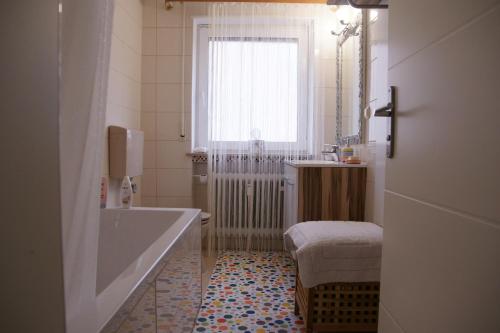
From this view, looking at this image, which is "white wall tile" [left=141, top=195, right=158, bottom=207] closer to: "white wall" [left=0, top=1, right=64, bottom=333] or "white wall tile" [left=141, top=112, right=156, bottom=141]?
"white wall tile" [left=141, top=112, right=156, bottom=141]

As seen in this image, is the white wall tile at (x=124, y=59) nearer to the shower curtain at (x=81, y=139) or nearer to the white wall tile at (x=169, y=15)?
the white wall tile at (x=169, y=15)

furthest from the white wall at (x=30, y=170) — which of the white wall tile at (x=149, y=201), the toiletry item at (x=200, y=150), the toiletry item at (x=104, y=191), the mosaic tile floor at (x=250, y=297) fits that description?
the white wall tile at (x=149, y=201)

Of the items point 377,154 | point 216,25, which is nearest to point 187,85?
point 216,25

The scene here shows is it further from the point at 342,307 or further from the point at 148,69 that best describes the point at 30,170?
the point at 148,69

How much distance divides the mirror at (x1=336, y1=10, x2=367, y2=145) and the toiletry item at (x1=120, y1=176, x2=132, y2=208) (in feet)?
5.76

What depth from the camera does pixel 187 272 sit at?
4.60 ft

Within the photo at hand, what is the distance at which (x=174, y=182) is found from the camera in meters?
2.98

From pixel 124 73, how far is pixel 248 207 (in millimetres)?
1573

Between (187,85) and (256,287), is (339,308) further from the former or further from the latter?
(187,85)

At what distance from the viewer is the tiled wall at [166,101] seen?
9.52 feet

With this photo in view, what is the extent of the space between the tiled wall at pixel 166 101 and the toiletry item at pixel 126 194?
2.19ft

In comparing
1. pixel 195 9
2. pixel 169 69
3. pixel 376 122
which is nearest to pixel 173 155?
pixel 169 69

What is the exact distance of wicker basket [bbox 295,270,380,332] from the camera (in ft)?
5.04

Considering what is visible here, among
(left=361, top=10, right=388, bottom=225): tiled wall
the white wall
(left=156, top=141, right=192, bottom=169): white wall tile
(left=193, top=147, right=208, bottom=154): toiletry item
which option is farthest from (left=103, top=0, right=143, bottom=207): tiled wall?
the white wall
